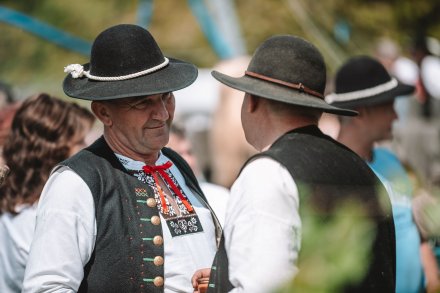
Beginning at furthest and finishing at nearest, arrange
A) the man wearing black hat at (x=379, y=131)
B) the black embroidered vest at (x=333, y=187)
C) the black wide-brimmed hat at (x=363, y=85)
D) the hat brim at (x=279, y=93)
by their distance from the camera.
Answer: the black wide-brimmed hat at (x=363, y=85)
the man wearing black hat at (x=379, y=131)
the hat brim at (x=279, y=93)
the black embroidered vest at (x=333, y=187)

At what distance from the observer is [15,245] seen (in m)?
3.75

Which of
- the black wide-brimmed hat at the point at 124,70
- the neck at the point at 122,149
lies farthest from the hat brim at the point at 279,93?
the neck at the point at 122,149

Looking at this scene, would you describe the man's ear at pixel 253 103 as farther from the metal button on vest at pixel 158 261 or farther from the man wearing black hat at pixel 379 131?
the man wearing black hat at pixel 379 131

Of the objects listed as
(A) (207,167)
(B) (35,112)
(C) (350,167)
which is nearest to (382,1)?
(A) (207,167)

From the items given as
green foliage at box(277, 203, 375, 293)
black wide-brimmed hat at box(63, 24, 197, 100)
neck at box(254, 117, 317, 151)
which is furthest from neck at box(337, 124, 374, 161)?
green foliage at box(277, 203, 375, 293)

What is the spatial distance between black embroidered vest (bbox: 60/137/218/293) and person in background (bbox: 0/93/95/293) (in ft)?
3.06

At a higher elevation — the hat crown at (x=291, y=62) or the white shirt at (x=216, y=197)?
the hat crown at (x=291, y=62)

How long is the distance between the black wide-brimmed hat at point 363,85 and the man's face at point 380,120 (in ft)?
0.14

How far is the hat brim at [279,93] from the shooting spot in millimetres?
2602

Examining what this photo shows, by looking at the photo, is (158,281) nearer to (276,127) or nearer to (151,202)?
(151,202)

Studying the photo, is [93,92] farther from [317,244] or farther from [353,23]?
[353,23]

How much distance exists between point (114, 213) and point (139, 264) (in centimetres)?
18

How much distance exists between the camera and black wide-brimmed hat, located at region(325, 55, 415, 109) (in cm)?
458

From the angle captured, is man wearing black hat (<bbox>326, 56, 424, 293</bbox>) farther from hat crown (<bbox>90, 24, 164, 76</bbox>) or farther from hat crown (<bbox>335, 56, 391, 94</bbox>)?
hat crown (<bbox>90, 24, 164, 76</bbox>)
